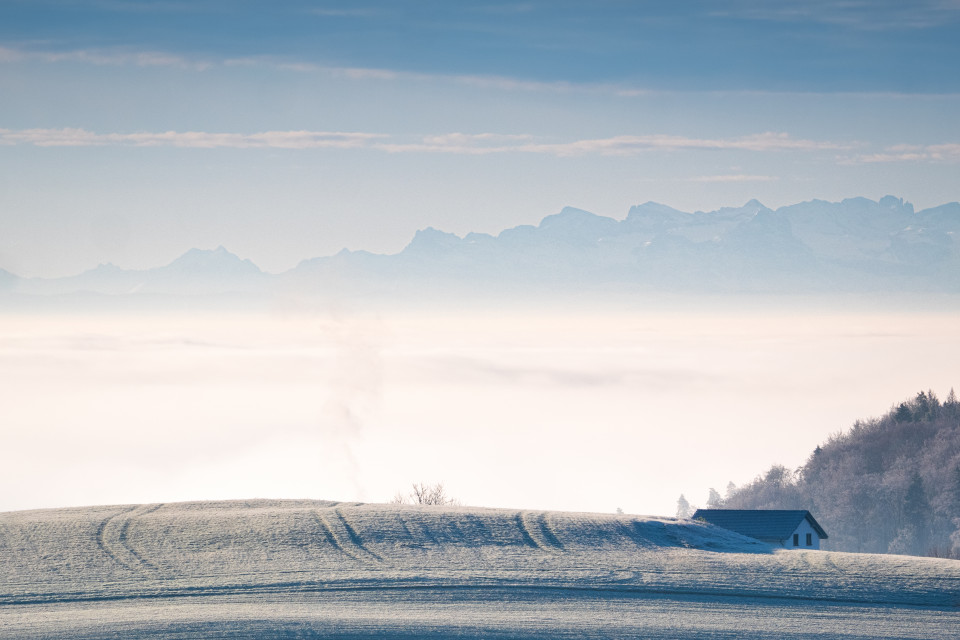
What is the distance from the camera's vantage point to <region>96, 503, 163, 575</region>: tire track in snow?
208 feet

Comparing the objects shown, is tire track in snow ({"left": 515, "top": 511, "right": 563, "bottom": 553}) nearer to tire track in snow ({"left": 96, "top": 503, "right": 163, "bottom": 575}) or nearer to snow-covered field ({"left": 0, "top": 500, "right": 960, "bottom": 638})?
snow-covered field ({"left": 0, "top": 500, "right": 960, "bottom": 638})

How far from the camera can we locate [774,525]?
89.5 metres

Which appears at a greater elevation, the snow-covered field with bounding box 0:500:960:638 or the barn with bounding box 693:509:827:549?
the barn with bounding box 693:509:827:549

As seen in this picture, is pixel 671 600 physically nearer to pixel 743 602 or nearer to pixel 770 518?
pixel 743 602

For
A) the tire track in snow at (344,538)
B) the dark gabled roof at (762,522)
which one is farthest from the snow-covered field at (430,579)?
the dark gabled roof at (762,522)

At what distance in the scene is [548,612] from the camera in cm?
5497

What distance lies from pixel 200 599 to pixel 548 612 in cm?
1616

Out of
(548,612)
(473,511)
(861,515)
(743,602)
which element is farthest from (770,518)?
(861,515)

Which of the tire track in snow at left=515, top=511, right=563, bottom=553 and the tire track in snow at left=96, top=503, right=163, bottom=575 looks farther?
the tire track in snow at left=515, top=511, right=563, bottom=553

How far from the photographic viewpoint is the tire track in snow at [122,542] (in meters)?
63.3

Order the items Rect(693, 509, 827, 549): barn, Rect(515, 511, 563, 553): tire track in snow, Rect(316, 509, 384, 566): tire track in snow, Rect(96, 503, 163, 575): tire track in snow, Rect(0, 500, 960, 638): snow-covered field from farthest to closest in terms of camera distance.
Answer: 1. Rect(693, 509, 827, 549): barn
2. Rect(515, 511, 563, 553): tire track in snow
3. Rect(316, 509, 384, 566): tire track in snow
4. Rect(96, 503, 163, 575): tire track in snow
5. Rect(0, 500, 960, 638): snow-covered field

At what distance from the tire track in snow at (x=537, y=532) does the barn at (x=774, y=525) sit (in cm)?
1699

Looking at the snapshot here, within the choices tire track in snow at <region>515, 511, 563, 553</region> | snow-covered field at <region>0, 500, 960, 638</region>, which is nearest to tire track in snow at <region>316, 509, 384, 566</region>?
snow-covered field at <region>0, 500, 960, 638</region>

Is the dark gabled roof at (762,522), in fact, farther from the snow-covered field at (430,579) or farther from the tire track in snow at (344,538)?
the tire track in snow at (344,538)
